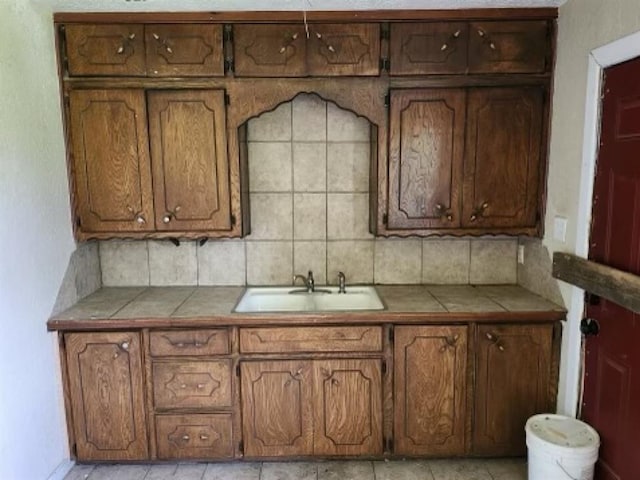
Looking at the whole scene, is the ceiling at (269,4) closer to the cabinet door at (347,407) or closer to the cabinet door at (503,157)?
the cabinet door at (503,157)

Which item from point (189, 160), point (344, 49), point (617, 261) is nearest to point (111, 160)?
point (189, 160)

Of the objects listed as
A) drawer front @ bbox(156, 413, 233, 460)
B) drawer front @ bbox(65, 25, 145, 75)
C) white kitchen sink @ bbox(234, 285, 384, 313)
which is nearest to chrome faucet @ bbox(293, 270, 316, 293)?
white kitchen sink @ bbox(234, 285, 384, 313)

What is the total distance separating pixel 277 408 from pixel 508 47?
2206mm

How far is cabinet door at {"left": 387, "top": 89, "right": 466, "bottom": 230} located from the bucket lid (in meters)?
1.04

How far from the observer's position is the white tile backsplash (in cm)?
270

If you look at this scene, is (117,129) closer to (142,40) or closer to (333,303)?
(142,40)

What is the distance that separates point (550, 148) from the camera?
234 centimetres

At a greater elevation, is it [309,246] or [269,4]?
[269,4]

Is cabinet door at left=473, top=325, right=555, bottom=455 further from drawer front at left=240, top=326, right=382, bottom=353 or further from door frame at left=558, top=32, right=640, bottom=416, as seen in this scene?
drawer front at left=240, top=326, right=382, bottom=353

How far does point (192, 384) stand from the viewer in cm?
226

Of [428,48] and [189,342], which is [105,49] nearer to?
[189,342]

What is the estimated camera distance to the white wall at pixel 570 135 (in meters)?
2.01

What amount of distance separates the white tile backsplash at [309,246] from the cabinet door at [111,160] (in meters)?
0.35

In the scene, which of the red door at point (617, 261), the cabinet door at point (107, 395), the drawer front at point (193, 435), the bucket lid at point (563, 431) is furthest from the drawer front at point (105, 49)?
the bucket lid at point (563, 431)
